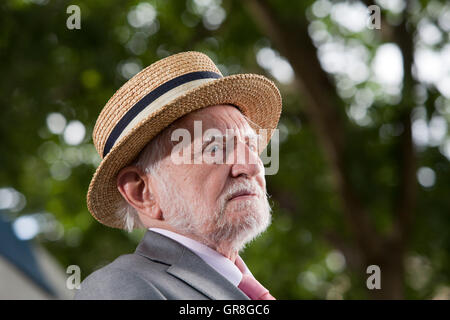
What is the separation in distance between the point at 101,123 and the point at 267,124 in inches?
23.0

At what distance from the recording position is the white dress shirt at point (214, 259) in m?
1.72

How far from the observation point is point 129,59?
20.5ft

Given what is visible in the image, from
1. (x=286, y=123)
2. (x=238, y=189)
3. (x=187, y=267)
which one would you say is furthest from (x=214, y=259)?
(x=286, y=123)

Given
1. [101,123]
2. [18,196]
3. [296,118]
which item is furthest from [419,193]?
[101,123]

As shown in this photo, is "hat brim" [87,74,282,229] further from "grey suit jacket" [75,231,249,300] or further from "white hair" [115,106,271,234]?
"grey suit jacket" [75,231,249,300]

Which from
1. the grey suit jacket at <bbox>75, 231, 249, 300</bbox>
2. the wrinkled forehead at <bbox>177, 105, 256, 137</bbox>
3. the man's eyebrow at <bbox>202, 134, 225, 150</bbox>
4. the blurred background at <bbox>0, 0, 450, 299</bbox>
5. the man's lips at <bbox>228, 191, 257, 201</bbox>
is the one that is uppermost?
the blurred background at <bbox>0, 0, 450, 299</bbox>

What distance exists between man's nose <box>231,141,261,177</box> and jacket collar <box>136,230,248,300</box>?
258 millimetres

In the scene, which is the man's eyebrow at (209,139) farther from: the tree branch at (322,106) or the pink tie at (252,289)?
the tree branch at (322,106)

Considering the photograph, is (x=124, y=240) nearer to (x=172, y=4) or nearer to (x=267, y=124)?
(x=172, y=4)

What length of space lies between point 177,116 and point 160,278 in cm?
47

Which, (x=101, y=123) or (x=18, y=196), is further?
(x=18, y=196)

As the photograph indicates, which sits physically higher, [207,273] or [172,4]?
[172,4]

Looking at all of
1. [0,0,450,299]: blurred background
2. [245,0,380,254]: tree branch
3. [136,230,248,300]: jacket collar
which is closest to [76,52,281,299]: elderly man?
[136,230,248,300]: jacket collar

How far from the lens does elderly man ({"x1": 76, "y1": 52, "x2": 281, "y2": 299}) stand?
66.7 inches
